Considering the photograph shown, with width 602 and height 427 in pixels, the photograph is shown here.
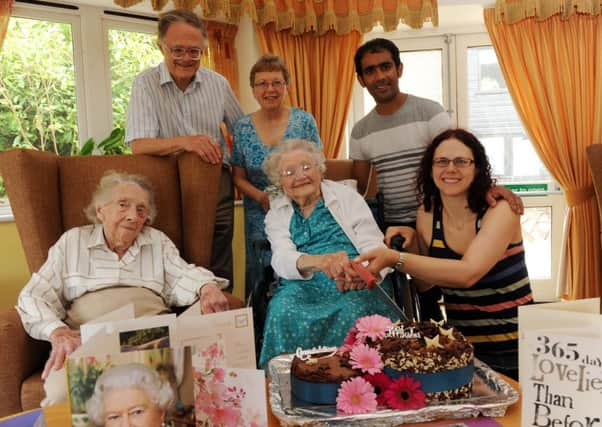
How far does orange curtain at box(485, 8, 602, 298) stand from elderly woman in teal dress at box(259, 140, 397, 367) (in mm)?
2647

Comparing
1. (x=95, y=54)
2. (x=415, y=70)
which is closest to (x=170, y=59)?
(x=95, y=54)

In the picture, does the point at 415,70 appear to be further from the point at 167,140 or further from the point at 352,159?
the point at 167,140

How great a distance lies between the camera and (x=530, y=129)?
4230mm

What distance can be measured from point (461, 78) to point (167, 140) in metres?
3.05

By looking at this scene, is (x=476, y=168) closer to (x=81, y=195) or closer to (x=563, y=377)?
(x=563, y=377)

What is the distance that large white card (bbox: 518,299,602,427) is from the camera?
848 millimetres

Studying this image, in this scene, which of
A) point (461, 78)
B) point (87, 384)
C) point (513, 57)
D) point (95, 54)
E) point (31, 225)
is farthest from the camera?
point (461, 78)

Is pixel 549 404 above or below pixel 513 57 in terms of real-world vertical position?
below

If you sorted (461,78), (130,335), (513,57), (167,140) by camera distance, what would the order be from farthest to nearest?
(461,78) < (513,57) < (167,140) < (130,335)

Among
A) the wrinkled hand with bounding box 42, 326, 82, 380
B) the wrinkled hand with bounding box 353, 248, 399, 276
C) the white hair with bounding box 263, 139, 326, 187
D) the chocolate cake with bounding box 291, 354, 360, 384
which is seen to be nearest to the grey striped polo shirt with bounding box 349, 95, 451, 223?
the white hair with bounding box 263, 139, 326, 187

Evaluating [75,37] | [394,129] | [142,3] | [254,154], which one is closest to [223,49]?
[142,3]

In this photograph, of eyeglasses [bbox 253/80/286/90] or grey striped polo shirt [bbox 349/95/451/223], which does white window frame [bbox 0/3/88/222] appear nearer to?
eyeglasses [bbox 253/80/286/90]

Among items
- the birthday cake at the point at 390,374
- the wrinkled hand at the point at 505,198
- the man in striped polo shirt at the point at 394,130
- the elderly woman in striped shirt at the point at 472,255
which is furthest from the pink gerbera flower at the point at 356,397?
the man in striped polo shirt at the point at 394,130

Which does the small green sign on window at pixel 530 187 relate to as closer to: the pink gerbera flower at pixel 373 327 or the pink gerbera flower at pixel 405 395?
the pink gerbera flower at pixel 373 327
